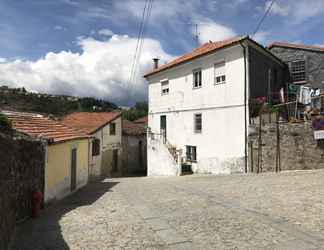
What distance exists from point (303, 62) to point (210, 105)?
26.0 feet

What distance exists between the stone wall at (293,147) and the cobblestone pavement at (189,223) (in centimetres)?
460

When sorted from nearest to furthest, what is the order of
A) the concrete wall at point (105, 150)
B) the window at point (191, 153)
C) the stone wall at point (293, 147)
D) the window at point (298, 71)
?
the stone wall at point (293, 147) < the window at point (191, 153) < the window at point (298, 71) < the concrete wall at point (105, 150)

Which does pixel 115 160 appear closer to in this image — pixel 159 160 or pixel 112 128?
pixel 112 128

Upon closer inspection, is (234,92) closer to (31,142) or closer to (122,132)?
(31,142)

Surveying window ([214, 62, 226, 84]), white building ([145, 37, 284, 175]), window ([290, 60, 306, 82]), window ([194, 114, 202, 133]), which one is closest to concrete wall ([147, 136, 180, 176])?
white building ([145, 37, 284, 175])

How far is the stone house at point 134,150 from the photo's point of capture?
2980cm

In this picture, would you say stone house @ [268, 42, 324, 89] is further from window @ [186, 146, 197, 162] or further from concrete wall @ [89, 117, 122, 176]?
concrete wall @ [89, 117, 122, 176]

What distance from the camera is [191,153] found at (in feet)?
65.0

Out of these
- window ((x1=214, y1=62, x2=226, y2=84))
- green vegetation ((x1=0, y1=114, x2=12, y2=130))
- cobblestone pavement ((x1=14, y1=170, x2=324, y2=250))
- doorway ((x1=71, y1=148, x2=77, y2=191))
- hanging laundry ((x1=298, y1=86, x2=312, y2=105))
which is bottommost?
cobblestone pavement ((x1=14, y1=170, x2=324, y2=250))

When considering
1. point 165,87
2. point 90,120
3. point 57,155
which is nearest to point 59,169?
point 57,155

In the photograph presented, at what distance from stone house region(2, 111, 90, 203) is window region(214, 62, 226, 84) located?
905 centimetres

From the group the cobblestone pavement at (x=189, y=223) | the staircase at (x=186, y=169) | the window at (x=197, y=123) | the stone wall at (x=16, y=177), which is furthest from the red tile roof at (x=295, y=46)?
the stone wall at (x=16, y=177)

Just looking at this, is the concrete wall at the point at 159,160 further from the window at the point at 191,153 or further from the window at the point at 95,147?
the window at the point at 95,147

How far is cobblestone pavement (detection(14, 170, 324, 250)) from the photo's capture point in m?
5.02
